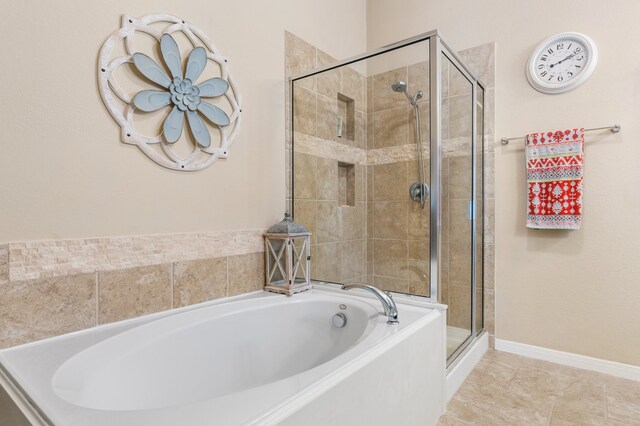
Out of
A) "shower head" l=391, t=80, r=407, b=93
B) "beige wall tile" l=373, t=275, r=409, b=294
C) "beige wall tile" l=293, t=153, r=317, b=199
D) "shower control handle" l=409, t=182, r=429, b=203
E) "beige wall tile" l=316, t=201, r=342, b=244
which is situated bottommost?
"beige wall tile" l=373, t=275, r=409, b=294

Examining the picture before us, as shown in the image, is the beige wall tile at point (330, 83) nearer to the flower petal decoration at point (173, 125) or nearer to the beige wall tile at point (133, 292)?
the flower petal decoration at point (173, 125)

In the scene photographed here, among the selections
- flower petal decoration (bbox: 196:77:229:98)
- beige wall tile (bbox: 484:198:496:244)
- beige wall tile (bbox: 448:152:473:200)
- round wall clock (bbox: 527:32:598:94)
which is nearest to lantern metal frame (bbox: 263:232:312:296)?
flower petal decoration (bbox: 196:77:229:98)

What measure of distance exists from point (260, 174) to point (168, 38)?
2.50 ft

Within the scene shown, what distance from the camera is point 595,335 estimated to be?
6.52ft

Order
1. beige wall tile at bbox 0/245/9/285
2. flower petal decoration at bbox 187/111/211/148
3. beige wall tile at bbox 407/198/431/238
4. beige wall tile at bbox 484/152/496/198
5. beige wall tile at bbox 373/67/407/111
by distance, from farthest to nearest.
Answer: beige wall tile at bbox 484/152/496/198, beige wall tile at bbox 373/67/407/111, beige wall tile at bbox 407/198/431/238, flower petal decoration at bbox 187/111/211/148, beige wall tile at bbox 0/245/9/285

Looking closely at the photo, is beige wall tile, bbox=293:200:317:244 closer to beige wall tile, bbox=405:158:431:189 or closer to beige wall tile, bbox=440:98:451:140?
beige wall tile, bbox=405:158:431:189

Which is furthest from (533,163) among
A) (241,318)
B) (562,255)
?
(241,318)

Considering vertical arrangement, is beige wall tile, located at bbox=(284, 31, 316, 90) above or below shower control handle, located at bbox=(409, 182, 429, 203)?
above

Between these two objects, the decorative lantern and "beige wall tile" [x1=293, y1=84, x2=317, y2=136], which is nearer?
the decorative lantern

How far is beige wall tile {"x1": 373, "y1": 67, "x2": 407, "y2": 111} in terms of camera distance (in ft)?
6.74

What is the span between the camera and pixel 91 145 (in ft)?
4.23

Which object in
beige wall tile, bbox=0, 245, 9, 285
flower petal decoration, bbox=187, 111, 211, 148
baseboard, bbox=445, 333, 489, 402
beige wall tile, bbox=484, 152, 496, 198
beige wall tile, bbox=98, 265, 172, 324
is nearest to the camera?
beige wall tile, bbox=0, 245, 9, 285

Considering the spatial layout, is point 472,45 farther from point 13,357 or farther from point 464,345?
point 13,357

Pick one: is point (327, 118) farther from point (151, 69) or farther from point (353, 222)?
point (151, 69)
